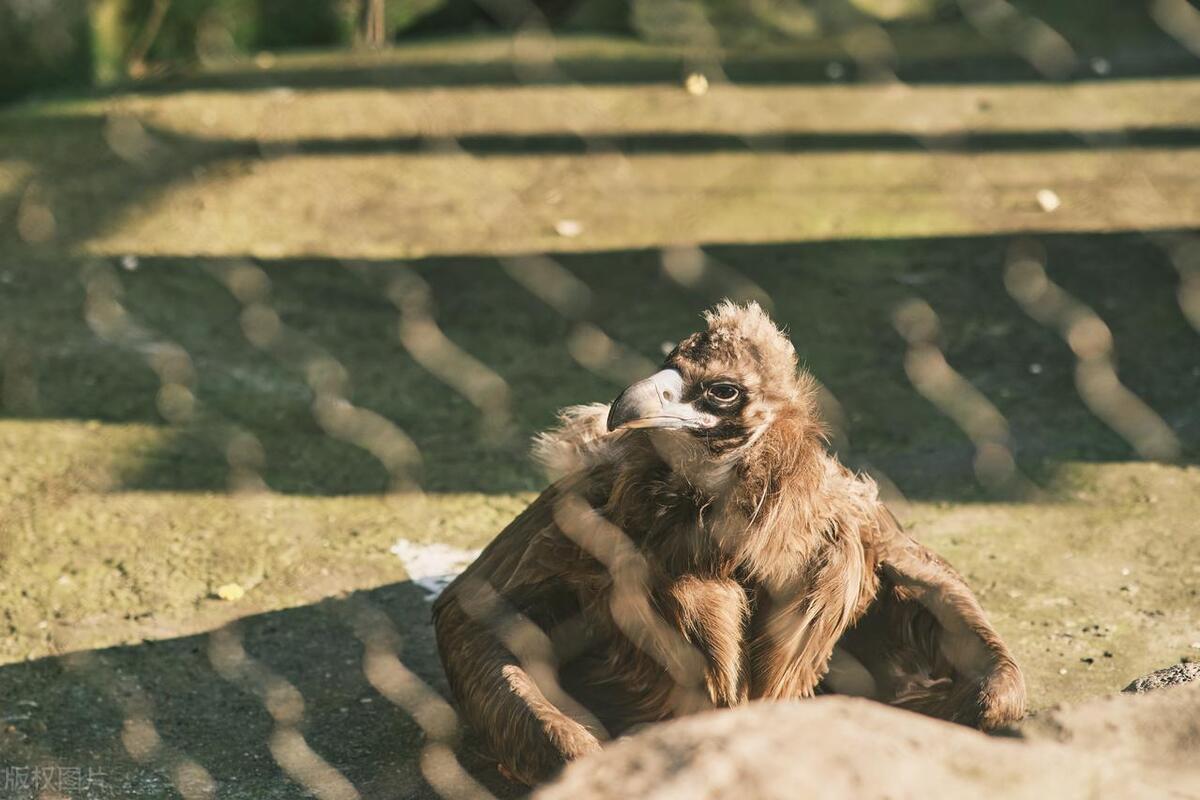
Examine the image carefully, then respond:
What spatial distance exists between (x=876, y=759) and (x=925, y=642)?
1.26m

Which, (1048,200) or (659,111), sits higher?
(1048,200)

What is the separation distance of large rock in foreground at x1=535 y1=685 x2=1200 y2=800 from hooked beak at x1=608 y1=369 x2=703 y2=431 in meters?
0.83

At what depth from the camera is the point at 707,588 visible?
8.59 ft

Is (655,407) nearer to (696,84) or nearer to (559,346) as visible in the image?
(559,346)

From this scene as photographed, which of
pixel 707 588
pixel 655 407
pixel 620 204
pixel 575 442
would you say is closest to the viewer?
pixel 655 407

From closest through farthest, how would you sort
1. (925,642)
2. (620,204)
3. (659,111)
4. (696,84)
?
1. (925,642)
2. (620,204)
3. (659,111)
4. (696,84)

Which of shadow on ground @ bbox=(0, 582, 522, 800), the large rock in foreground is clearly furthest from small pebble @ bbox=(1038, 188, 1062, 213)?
the large rock in foreground

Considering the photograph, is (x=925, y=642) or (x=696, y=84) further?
(x=696, y=84)

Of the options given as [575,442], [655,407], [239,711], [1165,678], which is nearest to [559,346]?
[575,442]

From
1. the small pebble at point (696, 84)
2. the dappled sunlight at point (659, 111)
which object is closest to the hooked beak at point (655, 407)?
the dappled sunlight at point (659, 111)

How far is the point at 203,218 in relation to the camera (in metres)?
5.16

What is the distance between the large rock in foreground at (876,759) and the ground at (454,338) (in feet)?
4.08

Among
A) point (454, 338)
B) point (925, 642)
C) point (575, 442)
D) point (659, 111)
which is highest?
point (575, 442)

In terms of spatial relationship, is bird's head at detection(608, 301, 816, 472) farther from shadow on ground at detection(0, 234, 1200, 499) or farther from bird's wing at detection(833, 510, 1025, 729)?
shadow on ground at detection(0, 234, 1200, 499)
